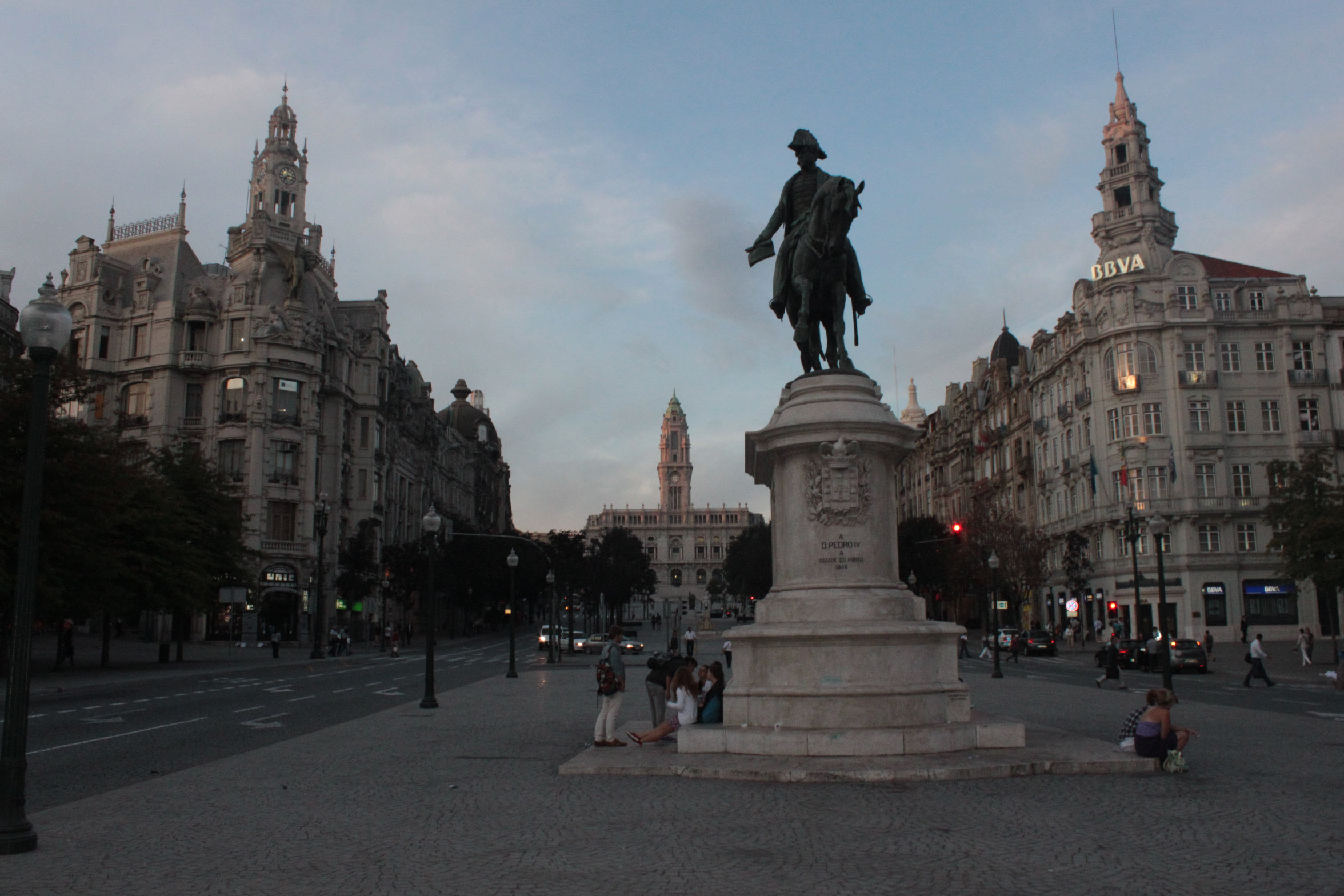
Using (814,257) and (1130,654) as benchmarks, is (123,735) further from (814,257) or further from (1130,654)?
(1130,654)

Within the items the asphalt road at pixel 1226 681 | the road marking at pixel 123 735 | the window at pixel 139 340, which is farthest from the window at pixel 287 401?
the road marking at pixel 123 735

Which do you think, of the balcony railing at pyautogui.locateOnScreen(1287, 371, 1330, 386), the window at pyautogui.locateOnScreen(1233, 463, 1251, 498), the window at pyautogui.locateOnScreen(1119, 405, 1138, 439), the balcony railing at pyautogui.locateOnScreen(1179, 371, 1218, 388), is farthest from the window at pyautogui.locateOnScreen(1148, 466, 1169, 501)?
the balcony railing at pyautogui.locateOnScreen(1287, 371, 1330, 386)

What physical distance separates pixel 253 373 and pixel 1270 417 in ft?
199

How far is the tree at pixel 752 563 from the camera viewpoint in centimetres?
10225

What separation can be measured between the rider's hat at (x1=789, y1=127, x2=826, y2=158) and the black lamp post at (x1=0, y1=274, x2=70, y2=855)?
9856 mm

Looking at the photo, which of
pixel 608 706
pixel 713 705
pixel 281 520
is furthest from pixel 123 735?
pixel 281 520

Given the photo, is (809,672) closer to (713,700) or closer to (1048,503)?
(713,700)

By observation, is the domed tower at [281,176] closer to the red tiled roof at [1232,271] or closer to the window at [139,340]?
the window at [139,340]

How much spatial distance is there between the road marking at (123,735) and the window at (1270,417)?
57.1 meters

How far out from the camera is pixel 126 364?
65.7 meters

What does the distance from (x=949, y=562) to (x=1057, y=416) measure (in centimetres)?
1211

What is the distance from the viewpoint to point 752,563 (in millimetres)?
105688

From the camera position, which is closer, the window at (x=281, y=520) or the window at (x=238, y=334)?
the window at (x=281, y=520)

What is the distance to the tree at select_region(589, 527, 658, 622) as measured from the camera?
4291 inches
